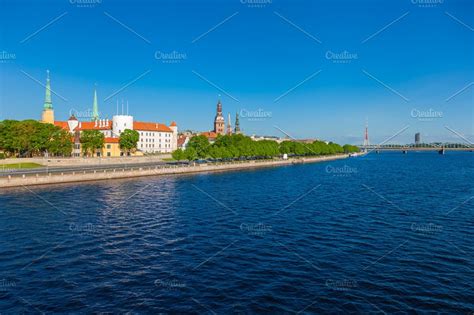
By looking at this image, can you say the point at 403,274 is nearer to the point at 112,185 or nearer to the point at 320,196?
the point at 320,196

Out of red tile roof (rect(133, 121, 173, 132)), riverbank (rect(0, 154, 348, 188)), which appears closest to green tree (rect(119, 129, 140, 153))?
red tile roof (rect(133, 121, 173, 132))

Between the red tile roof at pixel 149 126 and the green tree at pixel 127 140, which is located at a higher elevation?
the red tile roof at pixel 149 126

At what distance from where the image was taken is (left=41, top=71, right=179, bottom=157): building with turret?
14162 cm

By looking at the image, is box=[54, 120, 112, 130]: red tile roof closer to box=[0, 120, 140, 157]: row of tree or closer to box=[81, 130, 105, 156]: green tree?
box=[0, 120, 140, 157]: row of tree

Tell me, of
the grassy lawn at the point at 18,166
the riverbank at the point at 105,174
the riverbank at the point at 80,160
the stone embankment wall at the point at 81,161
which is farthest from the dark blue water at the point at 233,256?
the stone embankment wall at the point at 81,161

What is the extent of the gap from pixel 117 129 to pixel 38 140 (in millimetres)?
47936

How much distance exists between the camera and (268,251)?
29.5 m

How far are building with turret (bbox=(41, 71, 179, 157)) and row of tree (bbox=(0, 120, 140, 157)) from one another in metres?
9.88

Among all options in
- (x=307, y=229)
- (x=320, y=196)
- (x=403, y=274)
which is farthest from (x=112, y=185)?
(x=403, y=274)

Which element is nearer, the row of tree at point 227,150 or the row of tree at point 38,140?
the row of tree at point 38,140

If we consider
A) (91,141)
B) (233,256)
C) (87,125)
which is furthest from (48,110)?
(233,256)

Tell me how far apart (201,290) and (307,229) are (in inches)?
710

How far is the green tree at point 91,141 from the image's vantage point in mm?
117812

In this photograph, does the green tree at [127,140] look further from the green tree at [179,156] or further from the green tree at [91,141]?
the green tree at [179,156]
